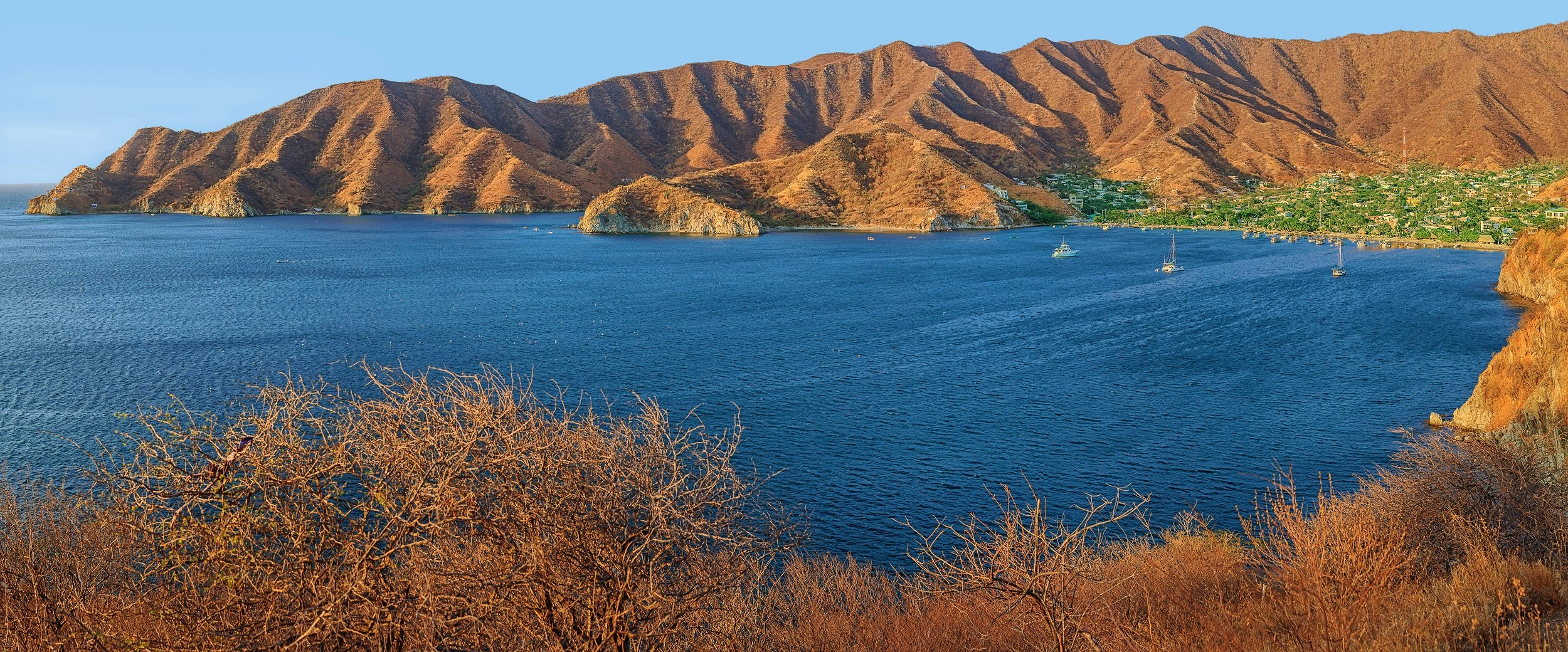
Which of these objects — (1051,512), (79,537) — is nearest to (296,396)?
(79,537)

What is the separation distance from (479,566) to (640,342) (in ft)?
197

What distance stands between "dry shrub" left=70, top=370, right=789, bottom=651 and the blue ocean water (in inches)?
555

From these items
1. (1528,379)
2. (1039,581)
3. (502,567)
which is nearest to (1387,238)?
(1528,379)

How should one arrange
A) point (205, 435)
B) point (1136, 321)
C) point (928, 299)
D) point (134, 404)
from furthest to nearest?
point (928, 299), point (1136, 321), point (134, 404), point (205, 435)

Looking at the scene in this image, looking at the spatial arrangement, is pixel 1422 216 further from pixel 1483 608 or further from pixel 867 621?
pixel 1483 608

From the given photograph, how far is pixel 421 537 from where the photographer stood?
1299 cm

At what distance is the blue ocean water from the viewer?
137ft

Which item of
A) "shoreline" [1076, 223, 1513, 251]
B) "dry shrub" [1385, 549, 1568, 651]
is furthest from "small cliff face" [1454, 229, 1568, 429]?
"shoreline" [1076, 223, 1513, 251]

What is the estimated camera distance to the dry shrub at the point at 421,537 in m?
11.1

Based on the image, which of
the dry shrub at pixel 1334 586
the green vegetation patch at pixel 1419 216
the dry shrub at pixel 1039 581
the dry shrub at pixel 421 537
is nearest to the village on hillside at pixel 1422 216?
the green vegetation patch at pixel 1419 216

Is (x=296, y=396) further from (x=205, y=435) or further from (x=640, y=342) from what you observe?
(x=640, y=342)

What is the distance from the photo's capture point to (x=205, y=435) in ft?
38.0

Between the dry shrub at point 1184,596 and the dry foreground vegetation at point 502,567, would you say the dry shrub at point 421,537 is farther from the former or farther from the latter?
the dry shrub at point 1184,596

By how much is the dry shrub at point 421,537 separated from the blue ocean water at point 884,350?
46.2ft
